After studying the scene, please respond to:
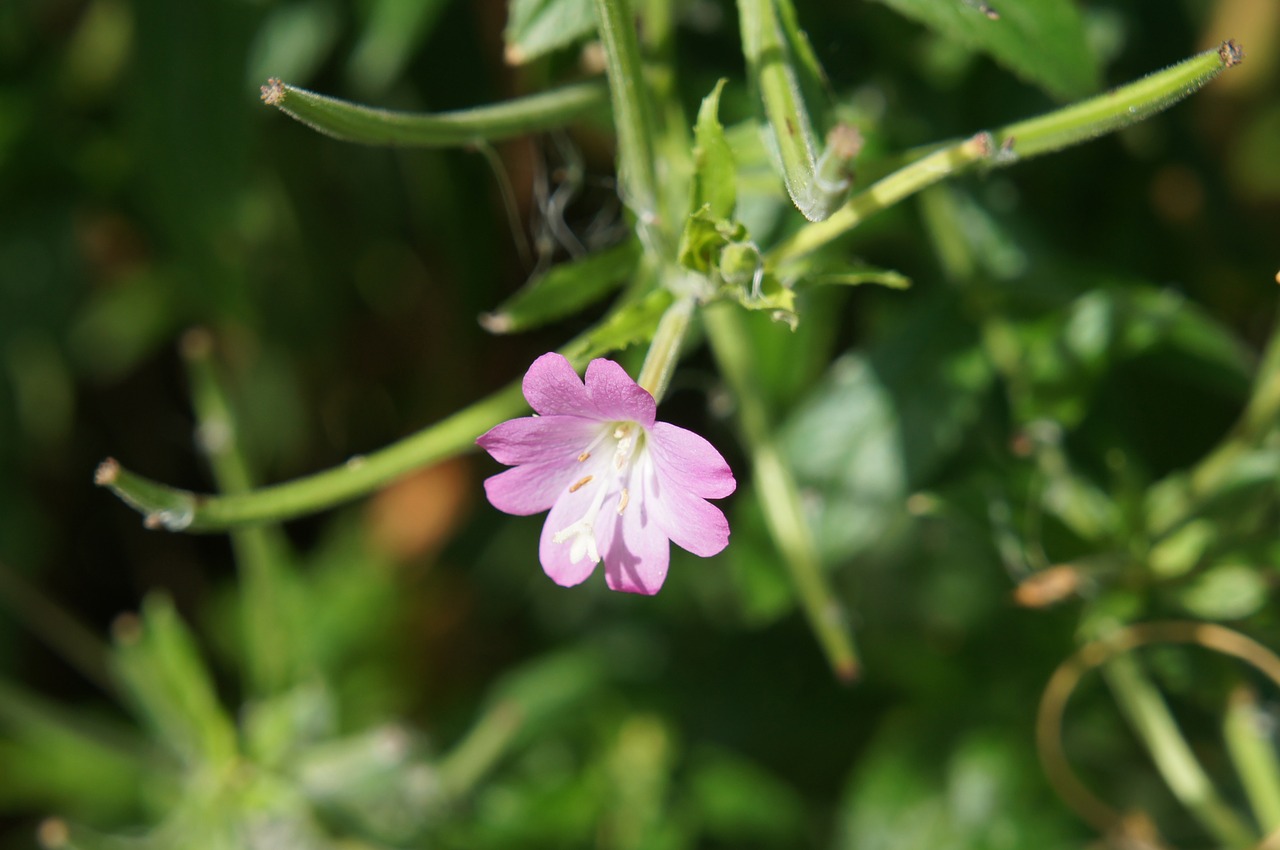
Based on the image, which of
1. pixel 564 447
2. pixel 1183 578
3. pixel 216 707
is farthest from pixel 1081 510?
pixel 216 707

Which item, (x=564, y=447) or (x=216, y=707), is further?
(x=216, y=707)

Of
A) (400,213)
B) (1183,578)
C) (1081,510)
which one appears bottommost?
(1183,578)

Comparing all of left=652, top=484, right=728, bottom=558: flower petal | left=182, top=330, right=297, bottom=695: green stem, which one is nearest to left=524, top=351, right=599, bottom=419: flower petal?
left=652, top=484, right=728, bottom=558: flower petal

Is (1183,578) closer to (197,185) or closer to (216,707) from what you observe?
(216,707)

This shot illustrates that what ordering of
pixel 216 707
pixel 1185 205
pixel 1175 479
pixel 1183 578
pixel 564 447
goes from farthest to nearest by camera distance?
pixel 1185 205 → pixel 216 707 → pixel 1175 479 → pixel 1183 578 → pixel 564 447

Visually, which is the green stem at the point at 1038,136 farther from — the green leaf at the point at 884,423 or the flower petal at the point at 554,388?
the green leaf at the point at 884,423

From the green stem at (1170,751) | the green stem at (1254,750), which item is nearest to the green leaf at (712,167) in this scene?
the green stem at (1170,751)
